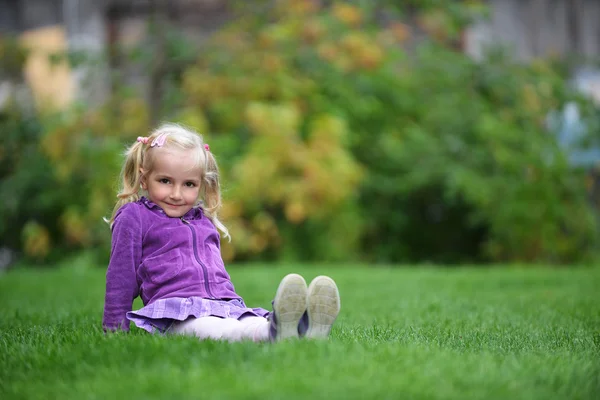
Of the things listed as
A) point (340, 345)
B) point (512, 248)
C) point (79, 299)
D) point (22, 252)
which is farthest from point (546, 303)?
point (22, 252)

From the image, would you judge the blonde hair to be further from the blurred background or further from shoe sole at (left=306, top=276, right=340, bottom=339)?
the blurred background

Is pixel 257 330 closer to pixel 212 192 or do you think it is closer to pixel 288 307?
pixel 288 307

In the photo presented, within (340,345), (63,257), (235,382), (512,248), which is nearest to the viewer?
(235,382)

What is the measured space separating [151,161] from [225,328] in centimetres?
88

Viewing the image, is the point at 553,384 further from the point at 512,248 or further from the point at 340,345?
the point at 512,248

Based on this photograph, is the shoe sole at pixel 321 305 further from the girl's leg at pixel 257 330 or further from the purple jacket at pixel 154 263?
the purple jacket at pixel 154 263

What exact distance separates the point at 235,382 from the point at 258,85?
878cm

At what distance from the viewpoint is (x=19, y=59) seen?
39.4ft

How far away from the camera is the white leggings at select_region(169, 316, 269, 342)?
2982 millimetres

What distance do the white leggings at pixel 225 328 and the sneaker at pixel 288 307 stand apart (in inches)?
2.9

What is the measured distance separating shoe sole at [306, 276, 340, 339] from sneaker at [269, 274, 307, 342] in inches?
1.9

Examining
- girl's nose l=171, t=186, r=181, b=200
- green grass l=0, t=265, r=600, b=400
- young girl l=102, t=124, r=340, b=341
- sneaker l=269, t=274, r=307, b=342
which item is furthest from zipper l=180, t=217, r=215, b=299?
sneaker l=269, t=274, r=307, b=342

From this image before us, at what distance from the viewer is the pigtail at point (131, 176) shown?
3.51m

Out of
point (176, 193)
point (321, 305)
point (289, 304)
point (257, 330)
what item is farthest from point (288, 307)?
point (176, 193)
